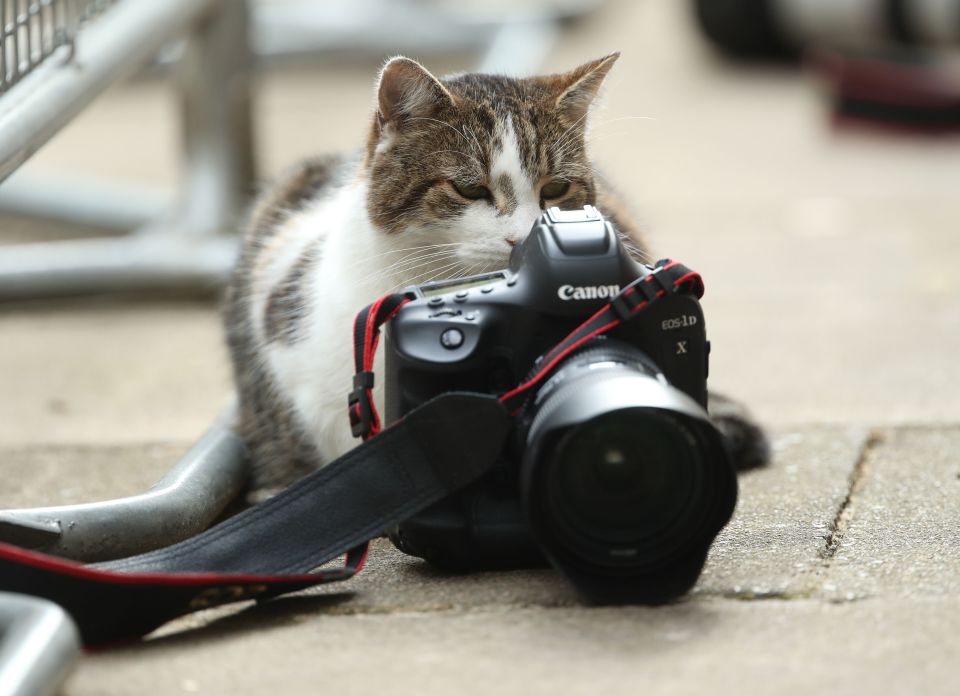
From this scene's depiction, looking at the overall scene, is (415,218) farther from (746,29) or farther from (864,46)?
(746,29)

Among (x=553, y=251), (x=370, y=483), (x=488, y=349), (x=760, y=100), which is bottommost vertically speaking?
(x=760, y=100)

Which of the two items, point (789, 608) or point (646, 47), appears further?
point (646, 47)

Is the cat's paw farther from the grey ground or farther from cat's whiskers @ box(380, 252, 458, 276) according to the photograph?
cat's whiskers @ box(380, 252, 458, 276)

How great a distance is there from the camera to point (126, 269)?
3424mm

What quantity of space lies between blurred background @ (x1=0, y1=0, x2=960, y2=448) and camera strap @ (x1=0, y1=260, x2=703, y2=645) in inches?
26.6

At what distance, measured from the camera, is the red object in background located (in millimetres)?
4824

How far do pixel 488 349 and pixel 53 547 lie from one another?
0.58 metres

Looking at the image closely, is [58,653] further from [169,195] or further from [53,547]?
[169,195]

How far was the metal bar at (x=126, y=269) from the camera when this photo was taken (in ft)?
11.2

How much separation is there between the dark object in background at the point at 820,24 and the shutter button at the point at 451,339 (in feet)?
13.7

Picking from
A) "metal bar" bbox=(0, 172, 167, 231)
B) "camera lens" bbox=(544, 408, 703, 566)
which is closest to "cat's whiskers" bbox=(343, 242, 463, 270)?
"camera lens" bbox=(544, 408, 703, 566)

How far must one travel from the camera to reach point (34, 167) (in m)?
4.68

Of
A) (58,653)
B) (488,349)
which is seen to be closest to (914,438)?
(488,349)

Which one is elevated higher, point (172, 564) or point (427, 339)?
point (427, 339)
